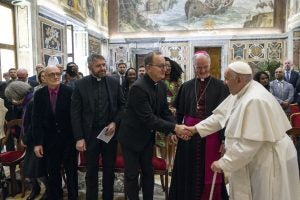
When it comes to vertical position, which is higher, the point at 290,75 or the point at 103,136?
the point at 290,75

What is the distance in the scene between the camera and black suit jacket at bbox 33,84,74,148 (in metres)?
3.54

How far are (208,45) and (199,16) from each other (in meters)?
1.53

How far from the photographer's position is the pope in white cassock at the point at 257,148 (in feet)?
7.79

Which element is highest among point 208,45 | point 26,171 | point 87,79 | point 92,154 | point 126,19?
point 126,19

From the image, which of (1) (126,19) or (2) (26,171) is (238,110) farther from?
(1) (126,19)

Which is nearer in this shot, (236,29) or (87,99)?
(87,99)

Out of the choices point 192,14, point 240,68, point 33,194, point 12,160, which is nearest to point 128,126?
point 240,68

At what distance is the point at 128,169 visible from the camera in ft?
10.8

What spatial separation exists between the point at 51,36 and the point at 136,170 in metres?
7.34

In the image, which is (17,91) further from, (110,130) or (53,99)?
(110,130)

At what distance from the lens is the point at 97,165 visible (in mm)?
3580

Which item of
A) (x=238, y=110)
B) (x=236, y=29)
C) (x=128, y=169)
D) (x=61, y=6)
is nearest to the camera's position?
(x=238, y=110)

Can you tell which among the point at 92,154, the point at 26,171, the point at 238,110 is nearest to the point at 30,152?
the point at 26,171

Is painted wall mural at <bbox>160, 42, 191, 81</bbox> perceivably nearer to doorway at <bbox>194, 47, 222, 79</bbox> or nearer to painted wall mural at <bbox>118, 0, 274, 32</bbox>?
doorway at <bbox>194, 47, 222, 79</bbox>
